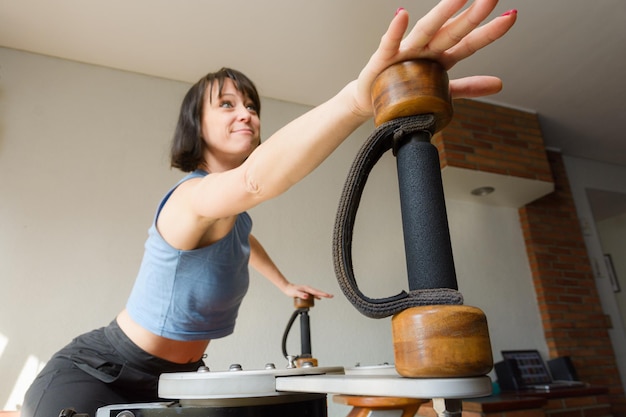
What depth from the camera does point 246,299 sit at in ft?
7.86

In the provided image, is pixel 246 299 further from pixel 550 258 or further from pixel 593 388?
pixel 550 258

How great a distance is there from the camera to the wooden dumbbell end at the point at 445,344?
358mm

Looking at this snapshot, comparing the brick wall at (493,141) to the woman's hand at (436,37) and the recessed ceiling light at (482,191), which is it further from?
the woman's hand at (436,37)

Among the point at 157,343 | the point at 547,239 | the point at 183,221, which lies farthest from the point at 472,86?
the point at 547,239

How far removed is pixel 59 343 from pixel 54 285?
0.28 metres

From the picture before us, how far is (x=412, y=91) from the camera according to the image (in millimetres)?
431

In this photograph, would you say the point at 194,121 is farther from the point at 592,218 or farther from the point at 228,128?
the point at 592,218

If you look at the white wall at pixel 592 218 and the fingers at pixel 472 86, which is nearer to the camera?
the fingers at pixel 472 86

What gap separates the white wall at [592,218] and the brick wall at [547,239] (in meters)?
0.21

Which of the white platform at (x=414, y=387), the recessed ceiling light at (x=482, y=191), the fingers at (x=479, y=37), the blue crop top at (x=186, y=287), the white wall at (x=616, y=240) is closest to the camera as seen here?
the white platform at (x=414, y=387)

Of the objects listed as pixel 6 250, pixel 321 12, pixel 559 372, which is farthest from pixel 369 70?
pixel 559 372

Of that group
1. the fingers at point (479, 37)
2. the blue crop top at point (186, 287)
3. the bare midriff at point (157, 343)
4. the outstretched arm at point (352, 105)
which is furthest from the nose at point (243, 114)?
the fingers at point (479, 37)

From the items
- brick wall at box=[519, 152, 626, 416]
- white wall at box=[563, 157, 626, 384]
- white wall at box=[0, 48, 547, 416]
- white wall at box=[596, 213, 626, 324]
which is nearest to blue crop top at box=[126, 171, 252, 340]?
white wall at box=[0, 48, 547, 416]

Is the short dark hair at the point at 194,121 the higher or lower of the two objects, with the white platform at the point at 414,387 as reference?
higher
